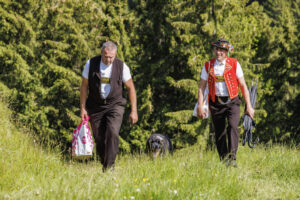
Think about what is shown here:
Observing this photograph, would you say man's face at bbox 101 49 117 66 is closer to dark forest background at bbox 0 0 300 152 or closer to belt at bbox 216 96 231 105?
belt at bbox 216 96 231 105

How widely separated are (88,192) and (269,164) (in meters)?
2.87

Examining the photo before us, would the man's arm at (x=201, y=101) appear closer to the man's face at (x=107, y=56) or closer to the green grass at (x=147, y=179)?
the green grass at (x=147, y=179)

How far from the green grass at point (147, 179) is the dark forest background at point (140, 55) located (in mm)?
13827

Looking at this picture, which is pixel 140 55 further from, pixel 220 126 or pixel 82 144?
pixel 82 144

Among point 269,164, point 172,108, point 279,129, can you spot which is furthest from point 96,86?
point 279,129

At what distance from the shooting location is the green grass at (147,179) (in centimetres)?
348

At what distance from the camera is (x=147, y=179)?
3801 mm

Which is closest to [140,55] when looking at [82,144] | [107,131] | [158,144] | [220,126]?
[158,144]

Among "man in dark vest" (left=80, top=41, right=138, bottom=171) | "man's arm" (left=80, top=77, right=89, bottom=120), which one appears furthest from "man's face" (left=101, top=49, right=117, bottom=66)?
"man's arm" (left=80, top=77, right=89, bottom=120)

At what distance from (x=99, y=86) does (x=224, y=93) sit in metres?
1.68

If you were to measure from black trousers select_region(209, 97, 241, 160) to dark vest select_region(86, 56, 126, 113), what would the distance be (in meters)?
1.31

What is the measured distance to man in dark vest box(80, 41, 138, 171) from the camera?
16.5 ft

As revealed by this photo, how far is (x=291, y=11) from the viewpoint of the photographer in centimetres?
2889

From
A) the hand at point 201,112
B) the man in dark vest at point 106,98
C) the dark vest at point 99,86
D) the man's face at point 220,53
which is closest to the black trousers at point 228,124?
the hand at point 201,112
